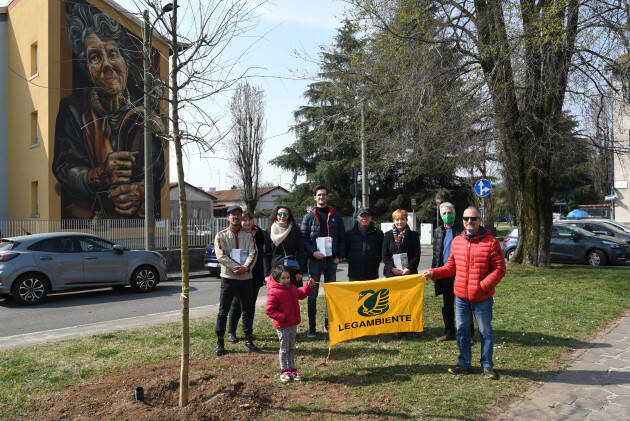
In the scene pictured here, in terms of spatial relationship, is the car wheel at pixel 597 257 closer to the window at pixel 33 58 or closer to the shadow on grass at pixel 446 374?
the shadow on grass at pixel 446 374

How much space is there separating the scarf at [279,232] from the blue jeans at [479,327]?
87.7 inches

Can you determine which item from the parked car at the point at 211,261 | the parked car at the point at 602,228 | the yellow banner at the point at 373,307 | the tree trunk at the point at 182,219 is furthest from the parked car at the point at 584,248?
the tree trunk at the point at 182,219

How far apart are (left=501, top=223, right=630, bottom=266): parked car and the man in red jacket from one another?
12527 millimetres

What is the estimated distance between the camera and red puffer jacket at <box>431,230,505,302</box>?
4910mm

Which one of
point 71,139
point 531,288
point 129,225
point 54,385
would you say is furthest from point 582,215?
point 54,385

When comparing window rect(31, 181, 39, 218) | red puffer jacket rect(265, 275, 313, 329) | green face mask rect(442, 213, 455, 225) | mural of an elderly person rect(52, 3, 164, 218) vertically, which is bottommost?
red puffer jacket rect(265, 275, 313, 329)

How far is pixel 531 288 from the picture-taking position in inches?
433

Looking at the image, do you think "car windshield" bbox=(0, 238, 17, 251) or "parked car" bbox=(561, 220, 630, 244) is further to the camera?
"parked car" bbox=(561, 220, 630, 244)

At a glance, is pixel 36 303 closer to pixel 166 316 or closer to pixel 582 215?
pixel 166 316

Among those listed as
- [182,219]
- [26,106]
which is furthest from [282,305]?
[26,106]

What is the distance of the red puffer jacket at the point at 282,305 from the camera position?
498 cm

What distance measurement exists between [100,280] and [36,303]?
1.47 meters

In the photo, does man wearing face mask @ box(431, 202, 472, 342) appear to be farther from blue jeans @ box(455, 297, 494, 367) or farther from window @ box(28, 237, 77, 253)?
window @ box(28, 237, 77, 253)

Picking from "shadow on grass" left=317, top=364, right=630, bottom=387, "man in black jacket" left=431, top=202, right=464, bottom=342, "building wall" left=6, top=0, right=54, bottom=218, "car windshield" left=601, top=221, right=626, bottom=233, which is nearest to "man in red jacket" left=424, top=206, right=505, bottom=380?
"shadow on grass" left=317, top=364, right=630, bottom=387
